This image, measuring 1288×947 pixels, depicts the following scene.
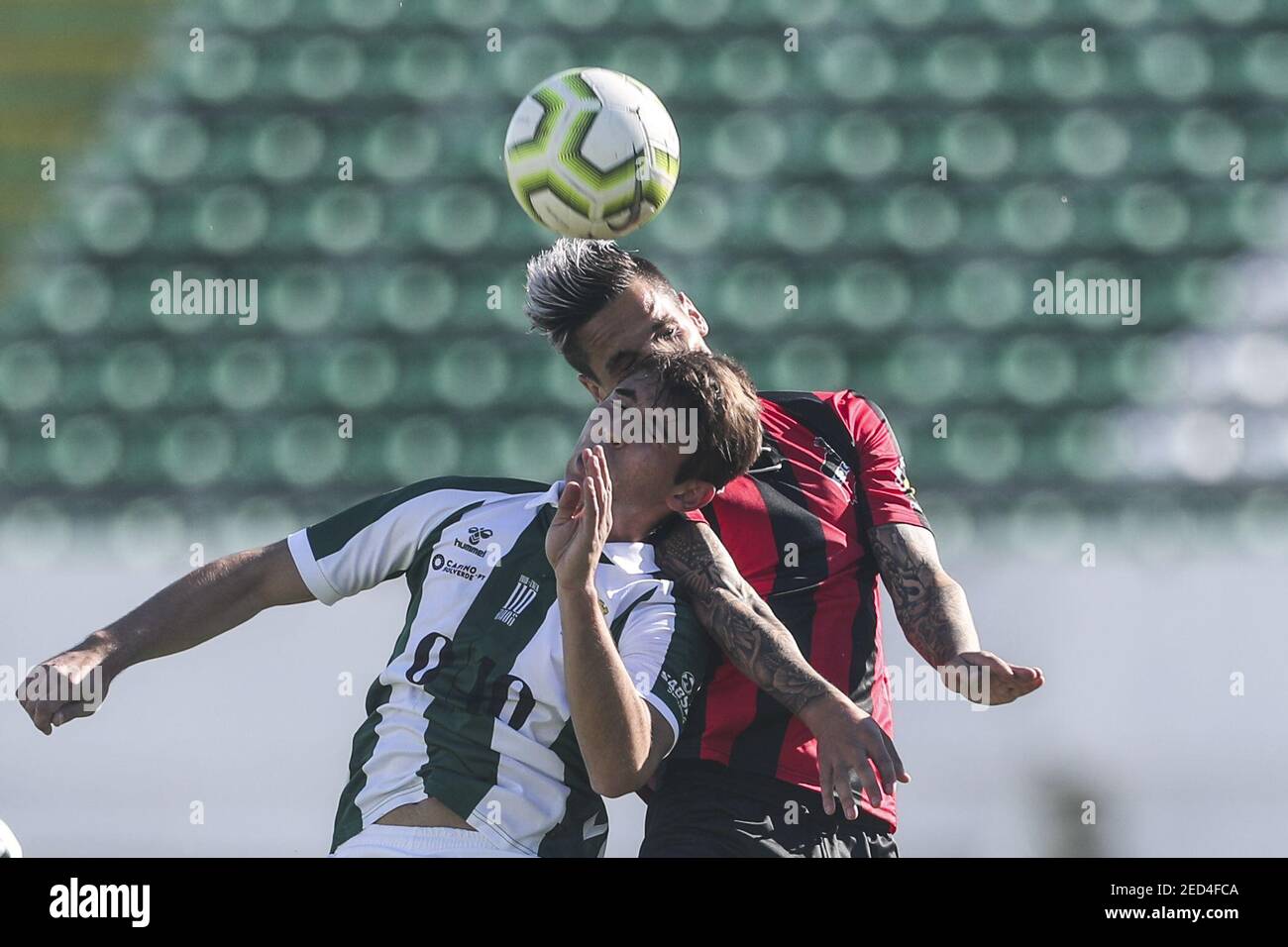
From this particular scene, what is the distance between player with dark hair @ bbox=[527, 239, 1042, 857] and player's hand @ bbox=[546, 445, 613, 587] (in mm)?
464

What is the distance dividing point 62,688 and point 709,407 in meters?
1.02

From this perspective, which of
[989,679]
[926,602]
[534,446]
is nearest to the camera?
[989,679]

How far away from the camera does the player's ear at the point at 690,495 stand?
98.0 inches

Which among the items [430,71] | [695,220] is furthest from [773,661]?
[430,71]

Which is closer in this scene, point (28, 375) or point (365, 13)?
point (28, 375)

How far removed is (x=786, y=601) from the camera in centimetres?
271

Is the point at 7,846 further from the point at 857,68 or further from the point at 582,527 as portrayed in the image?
the point at 857,68

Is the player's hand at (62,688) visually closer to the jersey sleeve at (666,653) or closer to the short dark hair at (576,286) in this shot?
the jersey sleeve at (666,653)

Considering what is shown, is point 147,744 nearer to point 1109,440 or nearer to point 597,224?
point 597,224

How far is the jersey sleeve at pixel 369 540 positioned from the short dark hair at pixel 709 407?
0.36 metres

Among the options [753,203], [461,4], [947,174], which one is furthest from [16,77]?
[947,174]

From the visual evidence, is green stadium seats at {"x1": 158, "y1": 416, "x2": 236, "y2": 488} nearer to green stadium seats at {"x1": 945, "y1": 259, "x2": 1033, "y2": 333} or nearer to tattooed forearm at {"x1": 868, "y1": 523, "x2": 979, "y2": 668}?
green stadium seats at {"x1": 945, "y1": 259, "x2": 1033, "y2": 333}

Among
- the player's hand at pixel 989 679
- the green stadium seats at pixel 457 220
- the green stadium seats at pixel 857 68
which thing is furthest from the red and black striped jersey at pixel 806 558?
the green stadium seats at pixel 857 68

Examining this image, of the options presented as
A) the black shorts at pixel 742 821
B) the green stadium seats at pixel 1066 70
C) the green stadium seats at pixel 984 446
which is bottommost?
the black shorts at pixel 742 821
